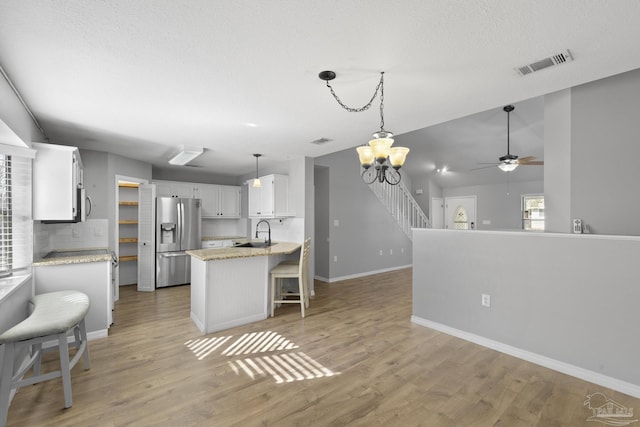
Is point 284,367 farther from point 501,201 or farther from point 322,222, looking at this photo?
point 501,201

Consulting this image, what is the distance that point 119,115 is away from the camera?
10.3 ft

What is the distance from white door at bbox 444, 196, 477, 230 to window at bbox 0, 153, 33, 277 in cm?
912

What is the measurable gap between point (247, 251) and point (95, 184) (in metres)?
2.96

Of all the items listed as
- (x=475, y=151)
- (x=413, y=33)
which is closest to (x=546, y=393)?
(x=413, y=33)

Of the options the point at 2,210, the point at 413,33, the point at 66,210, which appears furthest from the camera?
the point at 66,210

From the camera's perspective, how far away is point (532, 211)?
758 cm

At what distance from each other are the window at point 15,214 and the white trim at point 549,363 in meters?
4.54

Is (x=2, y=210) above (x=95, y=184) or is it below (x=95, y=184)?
below

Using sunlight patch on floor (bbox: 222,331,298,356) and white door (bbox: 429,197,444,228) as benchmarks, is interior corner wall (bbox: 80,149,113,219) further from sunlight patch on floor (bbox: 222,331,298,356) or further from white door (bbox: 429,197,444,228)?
white door (bbox: 429,197,444,228)

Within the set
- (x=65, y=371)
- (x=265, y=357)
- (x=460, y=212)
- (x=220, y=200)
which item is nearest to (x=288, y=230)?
(x=220, y=200)

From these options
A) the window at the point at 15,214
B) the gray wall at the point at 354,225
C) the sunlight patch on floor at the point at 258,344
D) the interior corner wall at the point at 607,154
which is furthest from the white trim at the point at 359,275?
the window at the point at 15,214

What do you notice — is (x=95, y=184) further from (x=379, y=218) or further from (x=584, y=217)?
(x=584, y=217)

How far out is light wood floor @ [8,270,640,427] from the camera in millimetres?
2031

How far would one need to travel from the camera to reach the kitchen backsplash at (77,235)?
4188 millimetres
